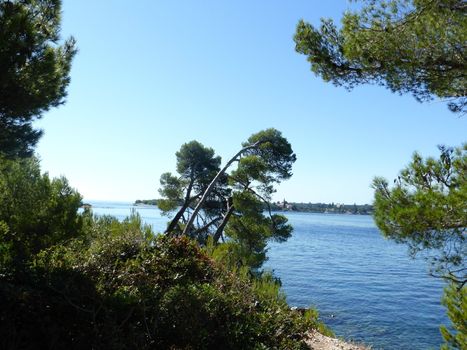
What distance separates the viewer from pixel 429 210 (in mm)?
4785

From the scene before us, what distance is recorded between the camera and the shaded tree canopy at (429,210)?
4805 mm

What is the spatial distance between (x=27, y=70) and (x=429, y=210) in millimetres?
5693

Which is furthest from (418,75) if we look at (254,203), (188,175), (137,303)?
(188,175)

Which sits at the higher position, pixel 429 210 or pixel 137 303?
pixel 429 210

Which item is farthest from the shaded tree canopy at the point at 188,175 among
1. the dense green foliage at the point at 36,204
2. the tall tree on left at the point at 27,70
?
the tall tree on left at the point at 27,70

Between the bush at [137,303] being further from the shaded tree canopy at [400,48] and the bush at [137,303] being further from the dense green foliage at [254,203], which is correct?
the dense green foliage at [254,203]

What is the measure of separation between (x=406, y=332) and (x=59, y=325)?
15.7m

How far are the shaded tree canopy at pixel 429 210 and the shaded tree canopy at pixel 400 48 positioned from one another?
1.18 meters

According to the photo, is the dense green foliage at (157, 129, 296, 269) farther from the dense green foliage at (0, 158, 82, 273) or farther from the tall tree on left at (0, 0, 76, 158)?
the tall tree on left at (0, 0, 76, 158)

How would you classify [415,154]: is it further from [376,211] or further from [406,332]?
[406,332]

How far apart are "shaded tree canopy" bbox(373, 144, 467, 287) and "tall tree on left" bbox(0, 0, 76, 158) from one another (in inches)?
199

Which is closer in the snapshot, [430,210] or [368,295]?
[430,210]

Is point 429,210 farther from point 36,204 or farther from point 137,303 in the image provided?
point 36,204

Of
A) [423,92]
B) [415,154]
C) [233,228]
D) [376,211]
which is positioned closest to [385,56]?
[423,92]
